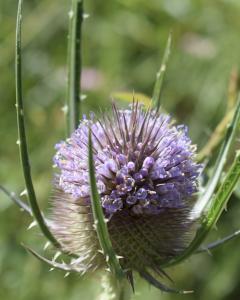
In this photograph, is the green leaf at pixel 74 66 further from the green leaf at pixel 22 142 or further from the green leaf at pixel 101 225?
the green leaf at pixel 101 225

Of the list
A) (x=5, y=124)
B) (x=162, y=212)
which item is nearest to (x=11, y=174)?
(x=5, y=124)

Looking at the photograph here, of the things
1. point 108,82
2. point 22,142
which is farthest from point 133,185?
point 108,82

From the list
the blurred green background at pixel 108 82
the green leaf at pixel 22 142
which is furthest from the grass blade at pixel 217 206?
the blurred green background at pixel 108 82

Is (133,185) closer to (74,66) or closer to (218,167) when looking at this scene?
(218,167)

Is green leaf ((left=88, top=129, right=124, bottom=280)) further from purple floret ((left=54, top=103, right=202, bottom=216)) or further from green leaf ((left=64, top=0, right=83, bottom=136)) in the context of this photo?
green leaf ((left=64, top=0, right=83, bottom=136))

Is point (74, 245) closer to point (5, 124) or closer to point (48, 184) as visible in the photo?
point (48, 184)
